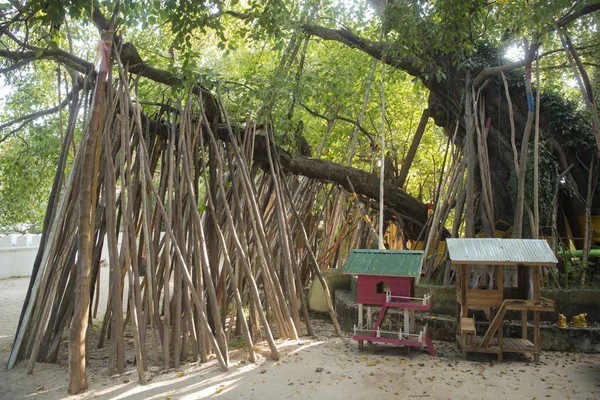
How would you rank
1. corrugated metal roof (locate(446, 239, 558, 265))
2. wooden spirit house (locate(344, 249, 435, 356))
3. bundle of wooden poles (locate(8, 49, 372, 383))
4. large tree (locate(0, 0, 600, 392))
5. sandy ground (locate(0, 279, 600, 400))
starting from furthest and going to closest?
wooden spirit house (locate(344, 249, 435, 356)), corrugated metal roof (locate(446, 239, 558, 265)), large tree (locate(0, 0, 600, 392)), bundle of wooden poles (locate(8, 49, 372, 383)), sandy ground (locate(0, 279, 600, 400))

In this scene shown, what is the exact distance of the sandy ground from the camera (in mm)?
3520

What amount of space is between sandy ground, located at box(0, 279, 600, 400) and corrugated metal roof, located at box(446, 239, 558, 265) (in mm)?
871

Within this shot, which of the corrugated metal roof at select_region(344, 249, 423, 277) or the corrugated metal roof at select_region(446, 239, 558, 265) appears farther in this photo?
the corrugated metal roof at select_region(344, 249, 423, 277)

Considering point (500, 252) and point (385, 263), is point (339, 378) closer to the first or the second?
point (385, 263)

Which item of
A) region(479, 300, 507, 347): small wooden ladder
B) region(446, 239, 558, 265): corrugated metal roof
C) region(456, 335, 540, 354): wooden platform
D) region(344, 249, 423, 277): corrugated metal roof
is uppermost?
region(446, 239, 558, 265): corrugated metal roof

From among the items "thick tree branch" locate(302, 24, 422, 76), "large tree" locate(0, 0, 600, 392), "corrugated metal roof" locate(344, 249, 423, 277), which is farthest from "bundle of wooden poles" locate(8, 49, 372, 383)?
"thick tree branch" locate(302, 24, 422, 76)

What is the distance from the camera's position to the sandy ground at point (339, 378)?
3520mm

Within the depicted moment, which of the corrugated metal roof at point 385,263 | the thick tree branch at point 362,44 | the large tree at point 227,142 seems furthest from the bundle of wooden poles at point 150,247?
the thick tree branch at point 362,44

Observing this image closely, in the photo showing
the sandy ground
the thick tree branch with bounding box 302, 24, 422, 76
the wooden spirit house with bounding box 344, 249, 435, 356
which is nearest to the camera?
the sandy ground

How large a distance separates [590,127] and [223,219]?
16.1 ft

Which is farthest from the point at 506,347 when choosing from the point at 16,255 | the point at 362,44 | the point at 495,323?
the point at 16,255

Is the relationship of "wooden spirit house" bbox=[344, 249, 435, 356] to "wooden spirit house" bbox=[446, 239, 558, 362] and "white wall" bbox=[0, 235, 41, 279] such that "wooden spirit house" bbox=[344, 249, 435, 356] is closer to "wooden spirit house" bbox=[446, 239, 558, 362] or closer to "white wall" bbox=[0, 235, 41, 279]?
"wooden spirit house" bbox=[446, 239, 558, 362]

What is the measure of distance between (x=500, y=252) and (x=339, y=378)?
68.0 inches

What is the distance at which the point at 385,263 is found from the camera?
467 centimetres
